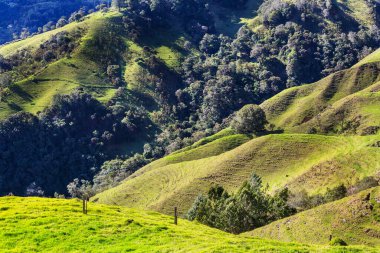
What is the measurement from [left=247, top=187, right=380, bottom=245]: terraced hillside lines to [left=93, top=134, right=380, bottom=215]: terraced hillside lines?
42351mm

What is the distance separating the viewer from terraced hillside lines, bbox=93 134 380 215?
130m

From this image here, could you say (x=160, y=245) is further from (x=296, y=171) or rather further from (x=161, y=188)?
(x=161, y=188)

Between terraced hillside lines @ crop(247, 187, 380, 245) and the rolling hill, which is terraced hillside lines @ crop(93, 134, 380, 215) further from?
terraced hillside lines @ crop(247, 187, 380, 245)

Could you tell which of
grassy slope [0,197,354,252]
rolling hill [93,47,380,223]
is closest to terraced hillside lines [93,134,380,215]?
rolling hill [93,47,380,223]

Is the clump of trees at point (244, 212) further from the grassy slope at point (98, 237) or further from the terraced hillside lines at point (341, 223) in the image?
the grassy slope at point (98, 237)

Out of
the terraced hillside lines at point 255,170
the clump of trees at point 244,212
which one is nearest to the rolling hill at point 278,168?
the terraced hillside lines at point 255,170

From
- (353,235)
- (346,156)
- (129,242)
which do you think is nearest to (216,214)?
(353,235)

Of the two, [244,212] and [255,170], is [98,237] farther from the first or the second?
[255,170]

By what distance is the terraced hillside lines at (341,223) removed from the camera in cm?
6906

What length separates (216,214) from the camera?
102625 mm

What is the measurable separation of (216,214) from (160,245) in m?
64.6

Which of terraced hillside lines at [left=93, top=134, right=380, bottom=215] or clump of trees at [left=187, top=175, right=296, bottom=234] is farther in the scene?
terraced hillside lines at [left=93, top=134, right=380, bottom=215]

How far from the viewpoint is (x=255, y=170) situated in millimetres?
145750

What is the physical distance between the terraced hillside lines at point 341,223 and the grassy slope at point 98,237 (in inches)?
1194
